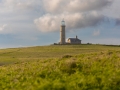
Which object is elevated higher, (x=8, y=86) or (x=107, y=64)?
(x=107, y=64)

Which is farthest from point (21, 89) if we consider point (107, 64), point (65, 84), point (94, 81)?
point (107, 64)

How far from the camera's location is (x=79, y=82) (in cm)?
1570

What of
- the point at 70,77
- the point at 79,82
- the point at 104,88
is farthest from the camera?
the point at 70,77

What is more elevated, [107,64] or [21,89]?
[107,64]

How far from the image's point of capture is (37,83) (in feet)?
53.7

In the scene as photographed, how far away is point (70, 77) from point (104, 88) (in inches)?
121

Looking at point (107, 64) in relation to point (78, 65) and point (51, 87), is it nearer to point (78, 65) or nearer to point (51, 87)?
point (78, 65)

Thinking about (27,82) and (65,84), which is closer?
(65,84)

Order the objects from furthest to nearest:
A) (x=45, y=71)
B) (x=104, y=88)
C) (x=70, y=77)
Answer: (x=45, y=71)
(x=70, y=77)
(x=104, y=88)

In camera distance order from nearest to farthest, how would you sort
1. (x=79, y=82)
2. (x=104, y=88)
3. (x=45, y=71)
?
(x=104, y=88) → (x=79, y=82) → (x=45, y=71)

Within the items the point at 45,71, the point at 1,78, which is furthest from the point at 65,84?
the point at 1,78

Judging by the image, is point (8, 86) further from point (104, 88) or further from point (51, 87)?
point (104, 88)

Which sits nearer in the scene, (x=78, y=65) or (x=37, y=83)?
(x=37, y=83)

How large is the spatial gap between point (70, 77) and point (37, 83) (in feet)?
7.58
